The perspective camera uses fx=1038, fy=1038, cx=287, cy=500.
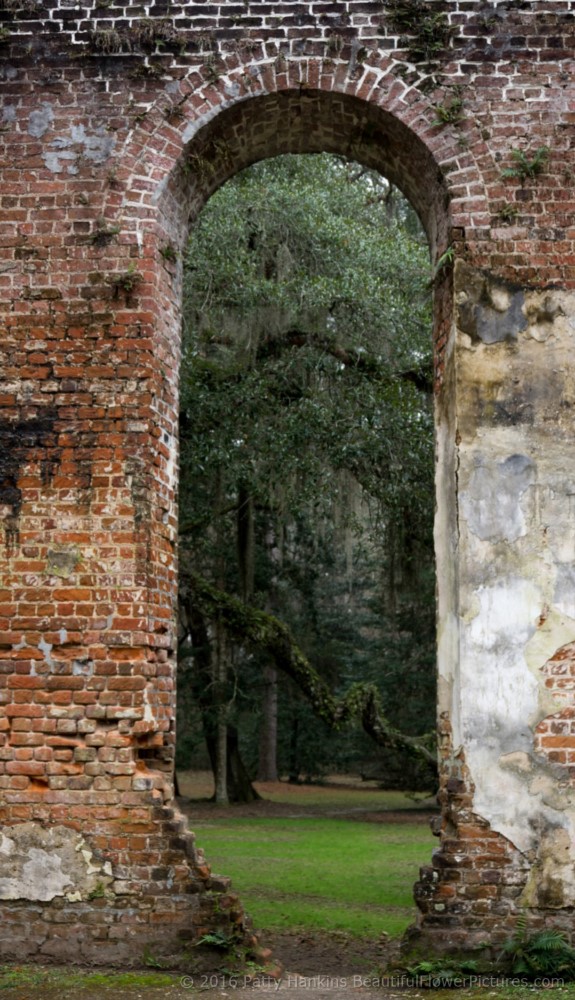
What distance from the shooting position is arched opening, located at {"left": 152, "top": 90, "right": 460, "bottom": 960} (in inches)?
248

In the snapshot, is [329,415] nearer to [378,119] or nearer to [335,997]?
[378,119]

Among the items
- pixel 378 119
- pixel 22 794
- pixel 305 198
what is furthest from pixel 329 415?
pixel 22 794

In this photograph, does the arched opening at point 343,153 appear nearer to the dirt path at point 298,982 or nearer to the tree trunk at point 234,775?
the dirt path at point 298,982

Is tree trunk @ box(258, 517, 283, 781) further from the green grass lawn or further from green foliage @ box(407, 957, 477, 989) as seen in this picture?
green foliage @ box(407, 957, 477, 989)

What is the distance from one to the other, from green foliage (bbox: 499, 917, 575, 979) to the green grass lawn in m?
2.20

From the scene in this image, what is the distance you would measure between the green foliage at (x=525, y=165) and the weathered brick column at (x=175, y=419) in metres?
0.02

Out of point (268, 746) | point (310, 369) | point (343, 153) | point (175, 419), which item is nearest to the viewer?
point (175, 419)

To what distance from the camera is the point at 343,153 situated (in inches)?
280

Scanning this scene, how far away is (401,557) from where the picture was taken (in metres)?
15.2

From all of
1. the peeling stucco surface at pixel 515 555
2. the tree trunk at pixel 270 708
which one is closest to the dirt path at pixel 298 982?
the peeling stucco surface at pixel 515 555

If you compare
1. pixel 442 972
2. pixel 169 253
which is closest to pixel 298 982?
pixel 442 972

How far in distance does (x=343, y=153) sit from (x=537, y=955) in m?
5.13

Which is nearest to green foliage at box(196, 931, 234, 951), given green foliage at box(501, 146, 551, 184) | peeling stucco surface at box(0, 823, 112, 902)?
peeling stucco surface at box(0, 823, 112, 902)

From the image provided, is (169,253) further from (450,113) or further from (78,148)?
(450,113)
